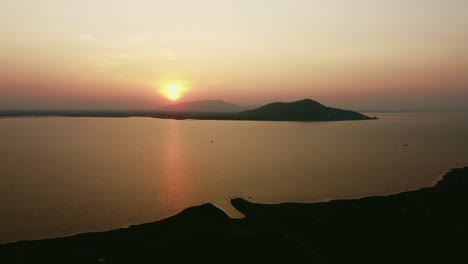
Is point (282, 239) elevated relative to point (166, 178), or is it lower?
lower

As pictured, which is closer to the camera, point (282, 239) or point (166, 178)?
point (282, 239)

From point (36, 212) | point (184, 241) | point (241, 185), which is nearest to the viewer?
point (184, 241)

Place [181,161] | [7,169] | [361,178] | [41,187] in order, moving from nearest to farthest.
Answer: [41,187]
[361,178]
[7,169]
[181,161]

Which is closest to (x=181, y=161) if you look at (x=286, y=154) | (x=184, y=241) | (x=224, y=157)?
(x=224, y=157)

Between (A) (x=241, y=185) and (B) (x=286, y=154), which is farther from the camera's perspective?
(B) (x=286, y=154)

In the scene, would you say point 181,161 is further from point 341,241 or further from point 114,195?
point 341,241

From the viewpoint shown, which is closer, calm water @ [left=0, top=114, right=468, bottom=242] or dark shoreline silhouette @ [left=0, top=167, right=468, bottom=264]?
dark shoreline silhouette @ [left=0, top=167, right=468, bottom=264]

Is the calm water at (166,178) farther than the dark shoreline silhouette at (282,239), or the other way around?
the calm water at (166,178)
